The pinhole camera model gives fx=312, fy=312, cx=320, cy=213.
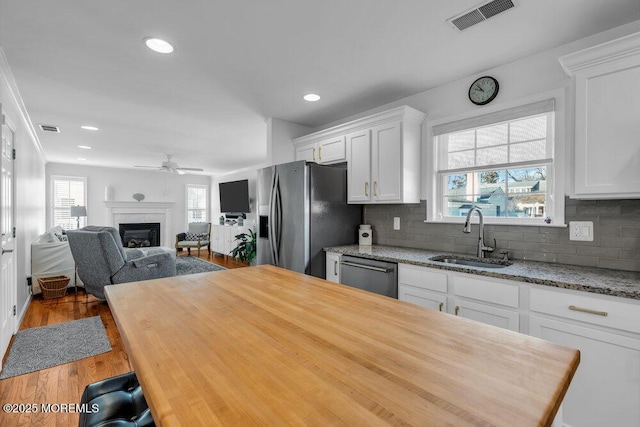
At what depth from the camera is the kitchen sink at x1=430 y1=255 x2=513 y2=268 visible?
2.37 meters

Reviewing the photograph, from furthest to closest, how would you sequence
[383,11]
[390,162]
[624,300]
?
[390,162] → [383,11] → [624,300]

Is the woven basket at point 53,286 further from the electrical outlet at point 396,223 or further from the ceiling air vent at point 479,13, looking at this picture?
the ceiling air vent at point 479,13

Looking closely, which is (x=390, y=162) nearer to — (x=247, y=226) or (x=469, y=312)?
(x=469, y=312)

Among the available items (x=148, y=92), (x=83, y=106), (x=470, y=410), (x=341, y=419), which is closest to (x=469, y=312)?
(x=470, y=410)

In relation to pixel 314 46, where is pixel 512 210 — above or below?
below

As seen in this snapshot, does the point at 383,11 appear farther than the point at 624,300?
Yes

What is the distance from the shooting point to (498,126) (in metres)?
2.57

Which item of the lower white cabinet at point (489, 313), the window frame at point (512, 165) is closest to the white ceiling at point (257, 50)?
the window frame at point (512, 165)

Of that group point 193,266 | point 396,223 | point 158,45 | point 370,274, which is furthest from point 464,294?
point 193,266

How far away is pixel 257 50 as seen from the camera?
2.23 metres

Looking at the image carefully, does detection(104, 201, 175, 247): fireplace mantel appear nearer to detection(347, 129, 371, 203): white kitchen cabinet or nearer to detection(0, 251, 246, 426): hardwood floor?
detection(0, 251, 246, 426): hardwood floor

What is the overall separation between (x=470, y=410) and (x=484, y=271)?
162cm

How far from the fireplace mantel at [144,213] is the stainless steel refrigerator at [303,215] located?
20.9ft

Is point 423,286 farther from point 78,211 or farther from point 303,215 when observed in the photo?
point 78,211
